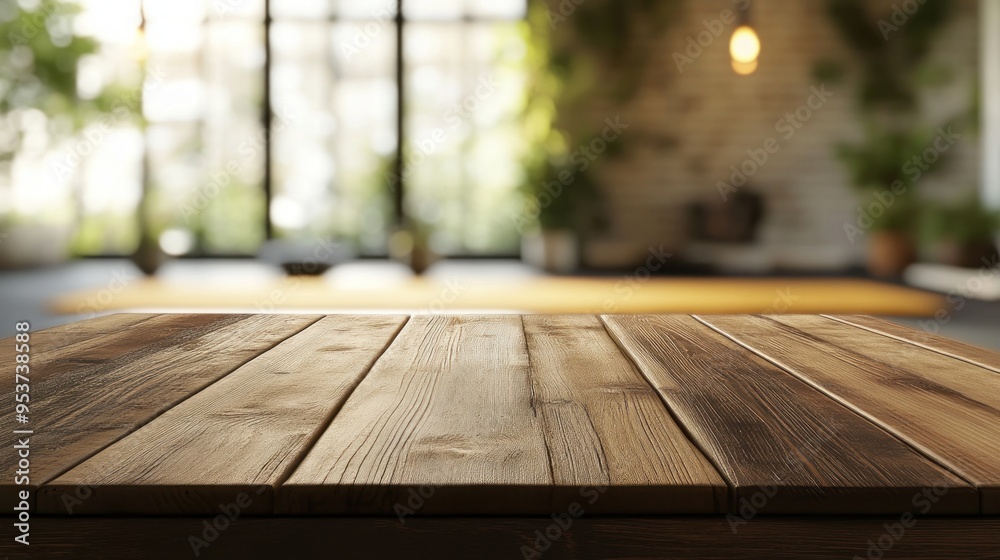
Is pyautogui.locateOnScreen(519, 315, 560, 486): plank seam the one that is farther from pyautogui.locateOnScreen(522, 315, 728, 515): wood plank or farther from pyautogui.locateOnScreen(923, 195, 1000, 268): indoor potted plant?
pyautogui.locateOnScreen(923, 195, 1000, 268): indoor potted plant

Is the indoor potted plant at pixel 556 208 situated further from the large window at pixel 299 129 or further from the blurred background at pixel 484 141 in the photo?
the large window at pixel 299 129

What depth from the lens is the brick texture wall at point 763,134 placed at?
752 cm

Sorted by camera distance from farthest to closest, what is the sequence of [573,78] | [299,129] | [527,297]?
[299,129] < [573,78] < [527,297]

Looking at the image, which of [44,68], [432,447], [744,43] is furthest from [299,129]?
[432,447]

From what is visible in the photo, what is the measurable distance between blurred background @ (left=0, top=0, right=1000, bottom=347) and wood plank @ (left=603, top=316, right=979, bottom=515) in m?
5.50

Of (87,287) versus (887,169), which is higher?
(887,169)

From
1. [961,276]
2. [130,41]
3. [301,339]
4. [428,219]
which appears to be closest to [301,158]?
[428,219]

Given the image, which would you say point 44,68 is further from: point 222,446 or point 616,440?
point 616,440

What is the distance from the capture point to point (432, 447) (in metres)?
0.76

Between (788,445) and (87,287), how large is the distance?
6.17 metres

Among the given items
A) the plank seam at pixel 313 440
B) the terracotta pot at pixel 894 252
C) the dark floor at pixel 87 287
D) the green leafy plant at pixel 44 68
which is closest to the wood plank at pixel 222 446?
the plank seam at pixel 313 440

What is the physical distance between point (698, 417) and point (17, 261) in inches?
300

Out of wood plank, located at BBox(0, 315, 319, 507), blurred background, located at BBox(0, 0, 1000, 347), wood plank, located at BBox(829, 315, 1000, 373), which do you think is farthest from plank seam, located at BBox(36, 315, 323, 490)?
blurred background, located at BBox(0, 0, 1000, 347)
